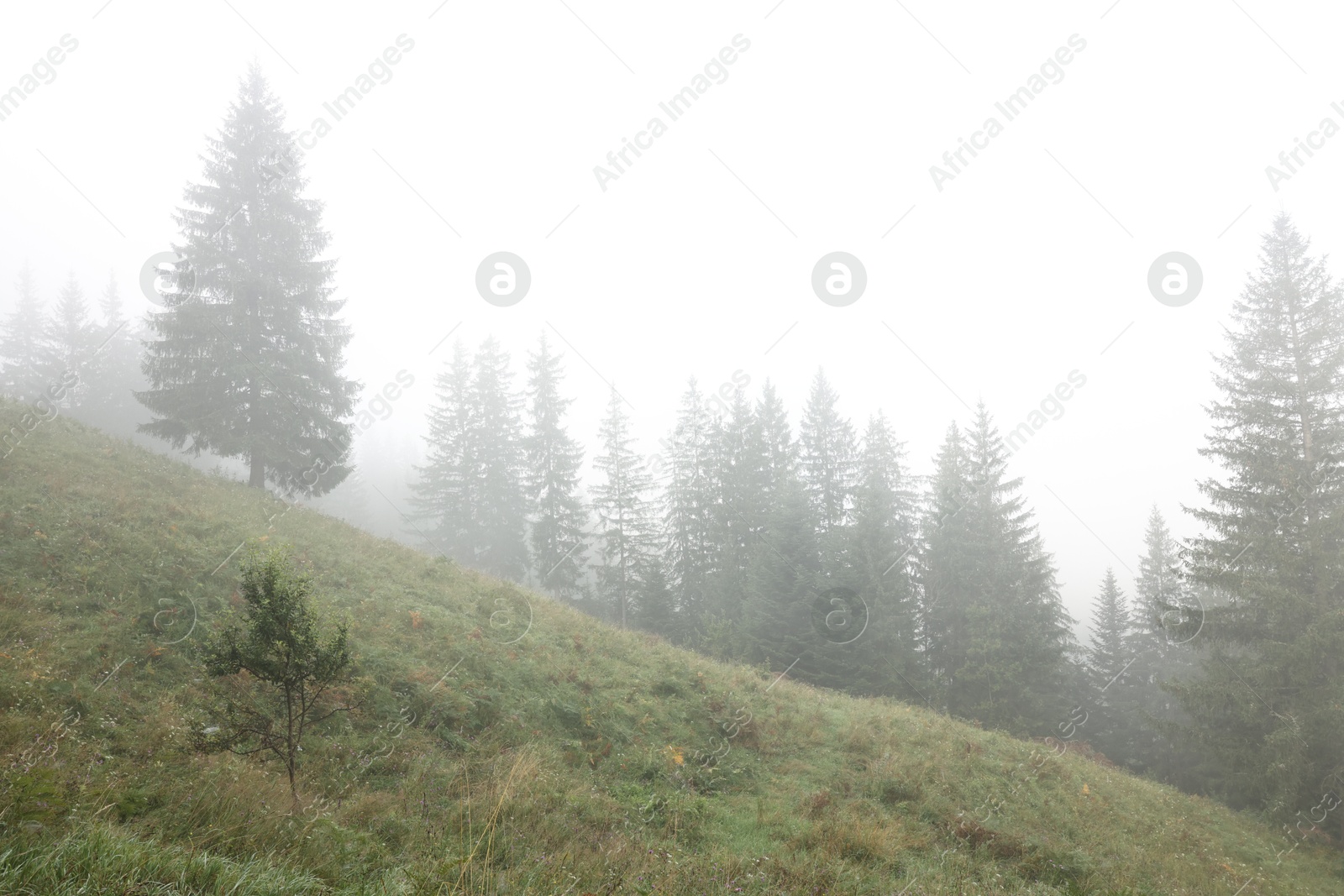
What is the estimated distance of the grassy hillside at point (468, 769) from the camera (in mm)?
4828

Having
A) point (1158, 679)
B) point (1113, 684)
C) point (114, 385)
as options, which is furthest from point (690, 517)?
point (114, 385)

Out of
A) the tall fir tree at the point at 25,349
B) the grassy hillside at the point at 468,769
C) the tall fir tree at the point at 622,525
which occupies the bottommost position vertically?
the tall fir tree at the point at 25,349

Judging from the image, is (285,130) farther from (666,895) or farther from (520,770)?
(666,895)

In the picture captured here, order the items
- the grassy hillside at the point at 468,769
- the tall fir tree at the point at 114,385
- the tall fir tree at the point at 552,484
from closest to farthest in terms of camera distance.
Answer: the grassy hillside at the point at 468,769 → the tall fir tree at the point at 552,484 → the tall fir tree at the point at 114,385

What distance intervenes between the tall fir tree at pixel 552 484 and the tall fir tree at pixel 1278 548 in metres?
25.8

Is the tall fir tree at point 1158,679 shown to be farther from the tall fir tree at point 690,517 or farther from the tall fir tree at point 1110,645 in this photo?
the tall fir tree at point 690,517

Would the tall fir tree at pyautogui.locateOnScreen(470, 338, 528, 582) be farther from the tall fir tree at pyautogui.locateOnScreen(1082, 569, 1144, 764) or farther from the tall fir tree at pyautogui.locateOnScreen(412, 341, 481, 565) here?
→ the tall fir tree at pyautogui.locateOnScreen(1082, 569, 1144, 764)

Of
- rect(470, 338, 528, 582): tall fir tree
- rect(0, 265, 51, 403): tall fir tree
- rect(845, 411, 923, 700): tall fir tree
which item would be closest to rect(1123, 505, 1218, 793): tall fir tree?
rect(845, 411, 923, 700): tall fir tree

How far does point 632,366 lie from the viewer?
559 ft

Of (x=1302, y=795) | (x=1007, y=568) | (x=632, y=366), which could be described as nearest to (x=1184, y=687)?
(x=1302, y=795)

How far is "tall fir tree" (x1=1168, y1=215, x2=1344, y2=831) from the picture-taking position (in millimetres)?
13047

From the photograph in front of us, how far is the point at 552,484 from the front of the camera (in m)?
32.5

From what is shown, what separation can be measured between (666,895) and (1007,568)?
80.5 ft

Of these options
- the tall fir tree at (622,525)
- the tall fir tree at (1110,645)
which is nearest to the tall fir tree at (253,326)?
the tall fir tree at (622,525)
